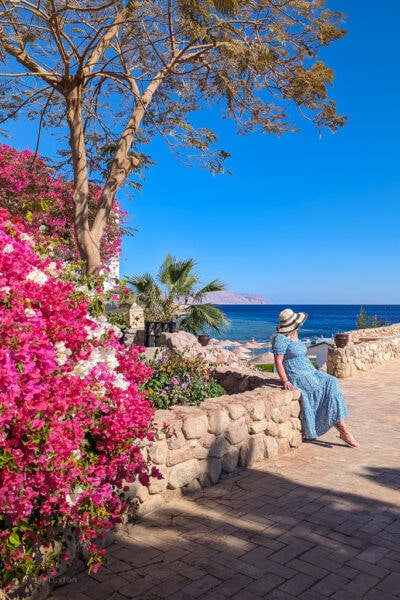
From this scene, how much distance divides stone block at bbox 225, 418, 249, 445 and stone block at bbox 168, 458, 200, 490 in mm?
489

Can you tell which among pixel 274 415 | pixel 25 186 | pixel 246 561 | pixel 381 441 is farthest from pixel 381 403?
pixel 25 186

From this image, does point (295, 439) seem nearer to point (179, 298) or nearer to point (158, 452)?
point (158, 452)

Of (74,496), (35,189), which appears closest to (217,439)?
(74,496)

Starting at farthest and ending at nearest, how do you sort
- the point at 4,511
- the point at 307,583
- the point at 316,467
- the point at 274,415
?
1. the point at 274,415
2. the point at 316,467
3. the point at 307,583
4. the point at 4,511

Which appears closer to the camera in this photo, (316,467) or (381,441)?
(316,467)

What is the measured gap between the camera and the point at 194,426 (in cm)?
407

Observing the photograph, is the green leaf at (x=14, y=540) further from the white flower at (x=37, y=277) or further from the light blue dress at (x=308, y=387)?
the light blue dress at (x=308, y=387)

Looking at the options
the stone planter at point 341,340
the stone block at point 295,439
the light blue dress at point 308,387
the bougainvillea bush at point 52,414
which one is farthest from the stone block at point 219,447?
the stone planter at point 341,340

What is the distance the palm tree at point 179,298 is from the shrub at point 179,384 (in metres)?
6.95

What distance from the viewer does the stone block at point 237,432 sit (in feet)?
14.8

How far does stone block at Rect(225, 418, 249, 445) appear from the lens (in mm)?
4512

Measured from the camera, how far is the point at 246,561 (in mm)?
3004

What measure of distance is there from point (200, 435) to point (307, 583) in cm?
159

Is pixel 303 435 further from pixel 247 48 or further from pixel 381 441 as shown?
pixel 247 48
